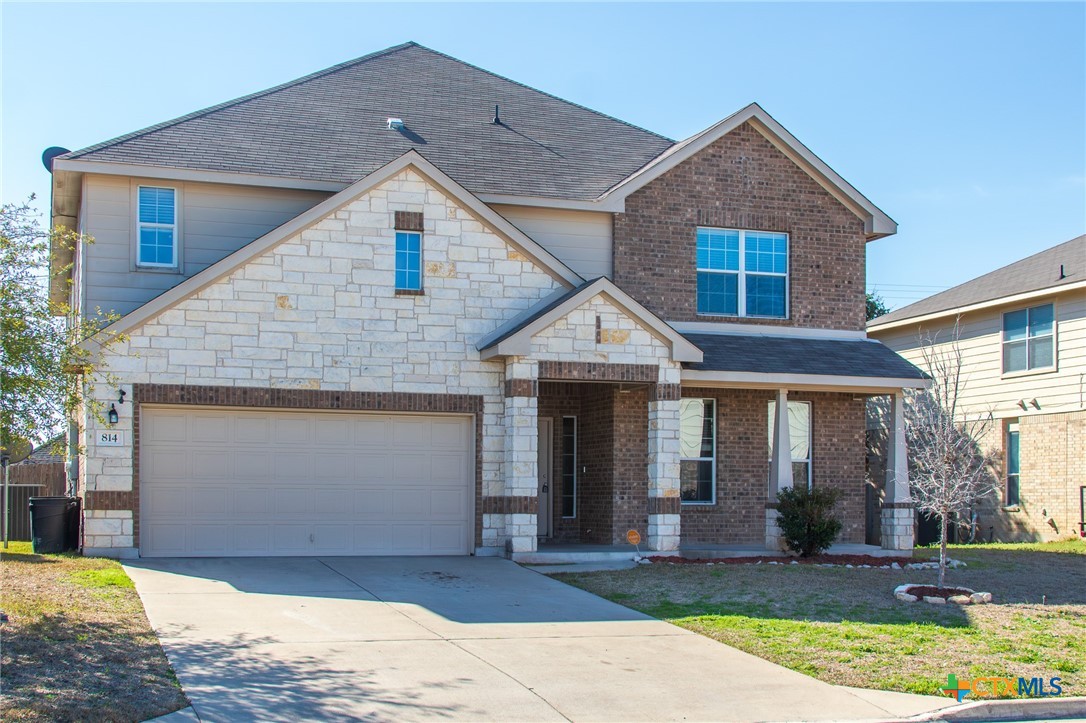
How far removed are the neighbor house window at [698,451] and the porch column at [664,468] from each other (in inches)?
86.1

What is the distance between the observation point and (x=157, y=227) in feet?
59.9

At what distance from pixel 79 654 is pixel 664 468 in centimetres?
1022

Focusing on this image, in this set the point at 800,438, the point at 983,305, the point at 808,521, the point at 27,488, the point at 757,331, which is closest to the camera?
the point at 808,521

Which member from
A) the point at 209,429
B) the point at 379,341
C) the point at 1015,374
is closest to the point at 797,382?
the point at 379,341

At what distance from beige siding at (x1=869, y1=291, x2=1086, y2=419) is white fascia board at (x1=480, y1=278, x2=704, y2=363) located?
7825 mm

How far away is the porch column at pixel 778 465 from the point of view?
763 inches

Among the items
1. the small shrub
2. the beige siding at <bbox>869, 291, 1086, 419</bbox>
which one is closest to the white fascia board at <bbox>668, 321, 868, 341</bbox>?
the beige siding at <bbox>869, 291, 1086, 419</bbox>

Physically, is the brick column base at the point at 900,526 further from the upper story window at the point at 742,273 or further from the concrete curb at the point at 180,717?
the concrete curb at the point at 180,717

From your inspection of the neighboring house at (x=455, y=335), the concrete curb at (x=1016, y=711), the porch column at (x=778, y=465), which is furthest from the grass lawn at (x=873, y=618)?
the neighboring house at (x=455, y=335)

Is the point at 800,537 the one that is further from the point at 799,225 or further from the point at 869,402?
the point at 869,402

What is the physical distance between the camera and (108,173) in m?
17.7

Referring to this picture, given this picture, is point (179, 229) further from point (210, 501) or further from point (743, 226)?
point (743, 226)

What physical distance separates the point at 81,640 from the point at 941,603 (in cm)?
989

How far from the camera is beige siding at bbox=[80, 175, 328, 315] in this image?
17.9 metres
